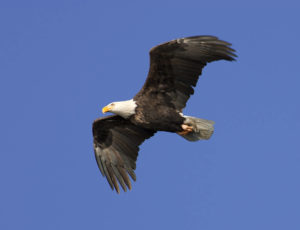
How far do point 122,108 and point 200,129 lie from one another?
5.10 ft

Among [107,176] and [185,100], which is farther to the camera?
[107,176]

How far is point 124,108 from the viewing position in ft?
40.9

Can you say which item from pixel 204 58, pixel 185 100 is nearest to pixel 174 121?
pixel 185 100

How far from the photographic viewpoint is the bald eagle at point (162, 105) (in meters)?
12.0

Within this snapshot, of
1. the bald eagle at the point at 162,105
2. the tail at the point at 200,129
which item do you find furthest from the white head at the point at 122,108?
the tail at the point at 200,129

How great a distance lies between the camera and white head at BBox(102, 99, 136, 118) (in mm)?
12406

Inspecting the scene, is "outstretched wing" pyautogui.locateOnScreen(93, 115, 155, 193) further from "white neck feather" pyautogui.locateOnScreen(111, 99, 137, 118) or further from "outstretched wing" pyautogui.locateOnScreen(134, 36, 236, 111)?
"outstretched wing" pyautogui.locateOnScreen(134, 36, 236, 111)

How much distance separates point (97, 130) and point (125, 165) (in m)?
0.90

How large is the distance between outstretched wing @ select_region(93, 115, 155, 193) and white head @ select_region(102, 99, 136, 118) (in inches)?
26.1

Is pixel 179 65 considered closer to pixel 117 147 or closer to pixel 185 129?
pixel 185 129

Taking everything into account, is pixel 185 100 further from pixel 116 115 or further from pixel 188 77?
pixel 116 115

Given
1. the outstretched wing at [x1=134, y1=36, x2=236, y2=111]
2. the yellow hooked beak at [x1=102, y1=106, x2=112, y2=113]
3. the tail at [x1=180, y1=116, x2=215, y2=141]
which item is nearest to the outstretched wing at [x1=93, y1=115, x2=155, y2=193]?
the yellow hooked beak at [x1=102, y1=106, x2=112, y2=113]

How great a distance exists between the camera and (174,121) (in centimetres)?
1244

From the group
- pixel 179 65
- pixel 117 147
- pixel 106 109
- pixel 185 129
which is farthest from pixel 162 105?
pixel 117 147
